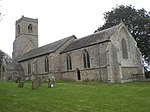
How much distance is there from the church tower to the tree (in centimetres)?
2340

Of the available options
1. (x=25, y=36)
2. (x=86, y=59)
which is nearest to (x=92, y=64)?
(x=86, y=59)

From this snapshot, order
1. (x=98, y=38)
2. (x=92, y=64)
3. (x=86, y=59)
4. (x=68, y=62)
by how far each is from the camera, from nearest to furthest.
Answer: (x=92, y=64) < (x=98, y=38) < (x=86, y=59) < (x=68, y=62)

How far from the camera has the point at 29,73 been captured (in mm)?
50844

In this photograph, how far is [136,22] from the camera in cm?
4478

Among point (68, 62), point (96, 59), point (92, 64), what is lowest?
point (92, 64)

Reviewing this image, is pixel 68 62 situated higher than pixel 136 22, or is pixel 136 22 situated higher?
pixel 136 22

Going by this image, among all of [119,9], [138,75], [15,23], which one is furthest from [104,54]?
[15,23]

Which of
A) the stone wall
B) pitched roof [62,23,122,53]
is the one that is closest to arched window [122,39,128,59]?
pitched roof [62,23,122,53]

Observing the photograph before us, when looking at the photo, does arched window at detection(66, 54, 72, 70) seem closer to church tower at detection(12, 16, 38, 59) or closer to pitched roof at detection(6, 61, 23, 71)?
pitched roof at detection(6, 61, 23, 71)

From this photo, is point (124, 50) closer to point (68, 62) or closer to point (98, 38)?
point (98, 38)

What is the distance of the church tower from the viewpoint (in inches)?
2372

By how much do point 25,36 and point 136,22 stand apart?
32093mm

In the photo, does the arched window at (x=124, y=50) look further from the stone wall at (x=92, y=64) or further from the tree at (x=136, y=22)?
the tree at (x=136, y=22)

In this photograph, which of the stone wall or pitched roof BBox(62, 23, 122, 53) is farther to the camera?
pitched roof BBox(62, 23, 122, 53)
